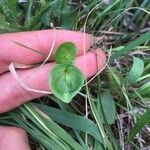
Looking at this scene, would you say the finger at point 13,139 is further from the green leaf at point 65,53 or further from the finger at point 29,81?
the green leaf at point 65,53

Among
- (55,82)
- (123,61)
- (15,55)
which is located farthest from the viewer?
(123,61)

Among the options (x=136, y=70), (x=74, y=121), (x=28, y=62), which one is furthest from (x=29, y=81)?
(x=136, y=70)

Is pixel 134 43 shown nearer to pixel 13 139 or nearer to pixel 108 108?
pixel 108 108

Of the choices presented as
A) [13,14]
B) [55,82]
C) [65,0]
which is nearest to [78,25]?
[65,0]

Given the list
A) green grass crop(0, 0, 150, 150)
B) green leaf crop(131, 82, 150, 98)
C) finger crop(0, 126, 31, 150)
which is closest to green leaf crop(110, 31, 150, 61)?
green grass crop(0, 0, 150, 150)

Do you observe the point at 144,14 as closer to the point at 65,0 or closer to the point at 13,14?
the point at 65,0

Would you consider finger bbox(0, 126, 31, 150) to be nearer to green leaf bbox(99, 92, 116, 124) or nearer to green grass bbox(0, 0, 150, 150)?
green grass bbox(0, 0, 150, 150)
